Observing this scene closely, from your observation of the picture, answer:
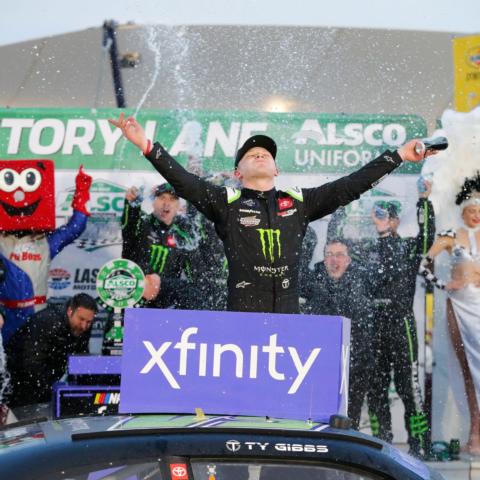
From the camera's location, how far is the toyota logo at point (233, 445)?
2.65 metres

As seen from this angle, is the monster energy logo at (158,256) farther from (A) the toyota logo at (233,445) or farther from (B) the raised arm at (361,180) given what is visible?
(A) the toyota logo at (233,445)

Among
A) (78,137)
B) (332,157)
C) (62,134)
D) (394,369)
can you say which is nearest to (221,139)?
(332,157)

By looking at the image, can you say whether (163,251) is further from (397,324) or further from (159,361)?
(159,361)

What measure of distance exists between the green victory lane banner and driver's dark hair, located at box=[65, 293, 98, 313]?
1.02 m

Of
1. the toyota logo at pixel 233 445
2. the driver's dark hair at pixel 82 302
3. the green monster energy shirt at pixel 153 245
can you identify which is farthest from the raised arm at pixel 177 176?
the green monster energy shirt at pixel 153 245

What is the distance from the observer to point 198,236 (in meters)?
7.66

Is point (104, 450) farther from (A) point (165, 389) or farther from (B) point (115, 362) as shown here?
(B) point (115, 362)

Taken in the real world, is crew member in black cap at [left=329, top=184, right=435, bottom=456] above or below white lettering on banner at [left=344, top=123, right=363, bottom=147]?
below

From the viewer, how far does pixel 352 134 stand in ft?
25.2

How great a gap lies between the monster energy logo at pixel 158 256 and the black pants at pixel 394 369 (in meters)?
1.67

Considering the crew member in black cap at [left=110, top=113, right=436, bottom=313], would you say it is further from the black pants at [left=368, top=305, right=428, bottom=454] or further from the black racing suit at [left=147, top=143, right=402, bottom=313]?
the black pants at [left=368, top=305, right=428, bottom=454]

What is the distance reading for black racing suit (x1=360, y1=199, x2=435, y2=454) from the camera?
7.44 metres

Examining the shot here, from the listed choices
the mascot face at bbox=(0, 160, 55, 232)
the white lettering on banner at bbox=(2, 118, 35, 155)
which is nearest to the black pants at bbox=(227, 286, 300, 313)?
the mascot face at bbox=(0, 160, 55, 232)

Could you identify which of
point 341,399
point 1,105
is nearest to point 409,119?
point 1,105
